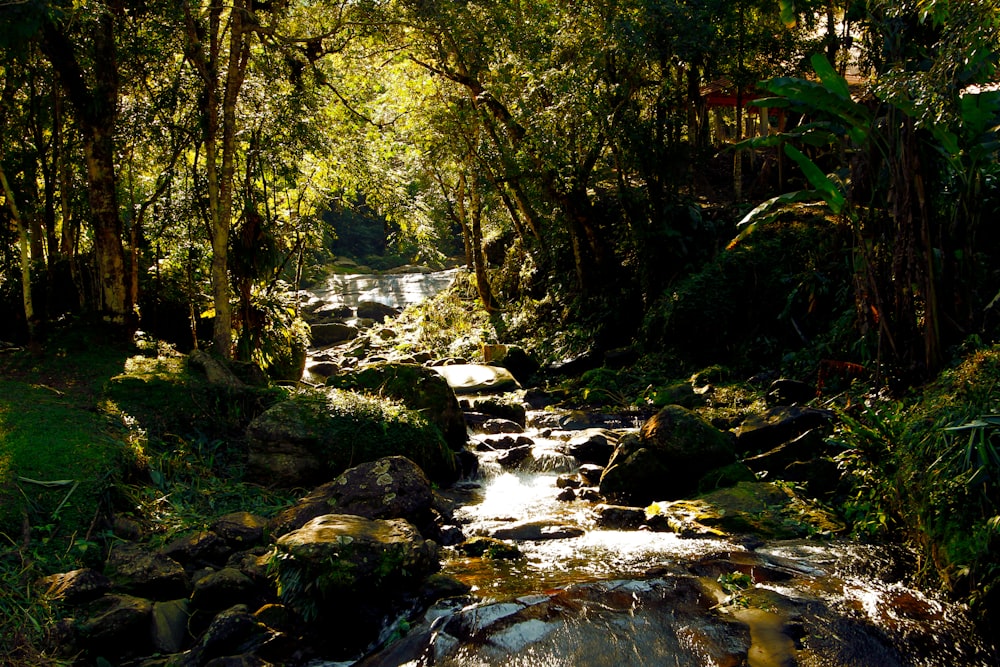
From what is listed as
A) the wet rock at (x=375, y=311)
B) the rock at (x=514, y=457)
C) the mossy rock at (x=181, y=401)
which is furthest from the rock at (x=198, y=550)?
the wet rock at (x=375, y=311)

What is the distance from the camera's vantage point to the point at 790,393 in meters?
10.2

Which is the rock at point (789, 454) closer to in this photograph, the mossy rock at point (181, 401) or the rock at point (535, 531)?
the rock at point (535, 531)

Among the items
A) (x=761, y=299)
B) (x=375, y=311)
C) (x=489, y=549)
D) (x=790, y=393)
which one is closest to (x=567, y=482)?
(x=489, y=549)

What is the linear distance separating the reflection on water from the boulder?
5.84 meters

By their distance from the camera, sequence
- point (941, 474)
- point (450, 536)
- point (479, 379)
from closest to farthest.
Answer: point (941, 474), point (450, 536), point (479, 379)

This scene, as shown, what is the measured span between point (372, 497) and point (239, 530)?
1.20 meters

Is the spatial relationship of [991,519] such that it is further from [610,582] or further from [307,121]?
[307,121]

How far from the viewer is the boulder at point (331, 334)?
24.4m

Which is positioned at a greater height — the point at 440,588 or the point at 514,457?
the point at 514,457

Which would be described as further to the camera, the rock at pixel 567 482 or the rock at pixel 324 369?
the rock at pixel 324 369

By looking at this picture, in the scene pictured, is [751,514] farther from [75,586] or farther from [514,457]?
[75,586]

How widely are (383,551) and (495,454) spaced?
15.8 feet

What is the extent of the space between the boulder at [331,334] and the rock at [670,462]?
17.5 m

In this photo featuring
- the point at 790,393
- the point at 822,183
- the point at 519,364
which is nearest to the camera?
the point at 822,183
